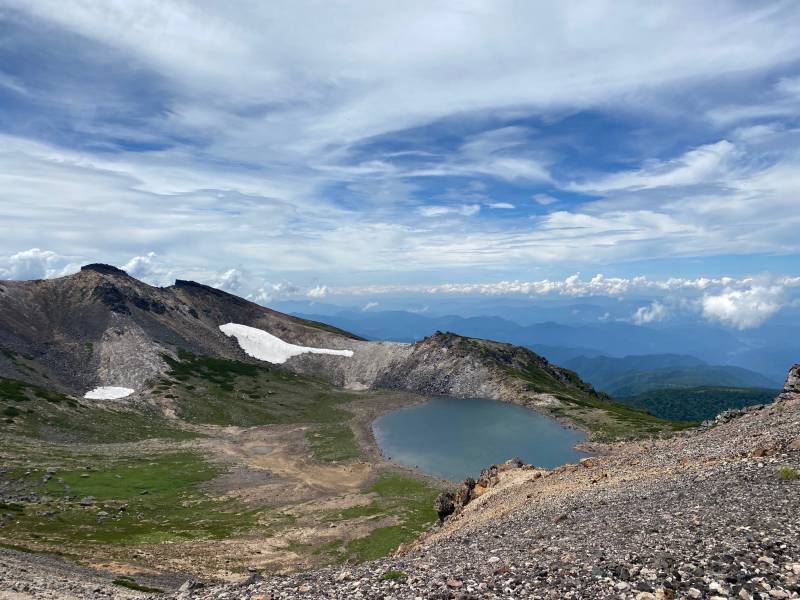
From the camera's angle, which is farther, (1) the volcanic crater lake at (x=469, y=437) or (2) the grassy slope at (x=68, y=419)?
(2) the grassy slope at (x=68, y=419)

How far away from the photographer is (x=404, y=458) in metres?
103

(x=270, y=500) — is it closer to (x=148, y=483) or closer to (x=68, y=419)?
(x=148, y=483)

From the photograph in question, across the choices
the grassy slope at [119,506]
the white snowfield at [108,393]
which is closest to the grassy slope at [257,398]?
the white snowfield at [108,393]

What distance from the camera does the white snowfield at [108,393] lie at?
A: 5556 inches

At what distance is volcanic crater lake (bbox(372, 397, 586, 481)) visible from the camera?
101 m

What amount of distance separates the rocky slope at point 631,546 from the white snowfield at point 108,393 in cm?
13723

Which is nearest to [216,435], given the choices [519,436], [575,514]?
[519,436]

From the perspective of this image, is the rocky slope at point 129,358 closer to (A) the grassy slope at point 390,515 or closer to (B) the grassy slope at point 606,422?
(B) the grassy slope at point 606,422

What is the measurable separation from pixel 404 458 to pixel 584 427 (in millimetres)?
55740

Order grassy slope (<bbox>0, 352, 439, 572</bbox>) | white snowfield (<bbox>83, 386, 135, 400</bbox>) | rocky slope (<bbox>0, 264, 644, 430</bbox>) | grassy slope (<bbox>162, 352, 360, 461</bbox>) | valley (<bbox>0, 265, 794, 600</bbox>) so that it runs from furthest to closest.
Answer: rocky slope (<bbox>0, 264, 644, 430</bbox>) < white snowfield (<bbox>83, 386, 135, 400</bbox>) < grassy slope (<bbox>162, 352, 360, 461</bbox>) < grassy slope (<bbox>0, 352, 439, 572</bbox>) < valley (<bbox>0, 265, 794, 600</bbox>)

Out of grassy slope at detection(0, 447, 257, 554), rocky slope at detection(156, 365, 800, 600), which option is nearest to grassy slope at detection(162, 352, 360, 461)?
grassy slope at detection(0, 447, 257, 554)

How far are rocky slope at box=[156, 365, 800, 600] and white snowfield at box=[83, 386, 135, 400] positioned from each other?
137226 millimetres

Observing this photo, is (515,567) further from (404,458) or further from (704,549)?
(404,458)

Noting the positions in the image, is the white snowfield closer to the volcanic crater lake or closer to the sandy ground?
→ the sandy ground
